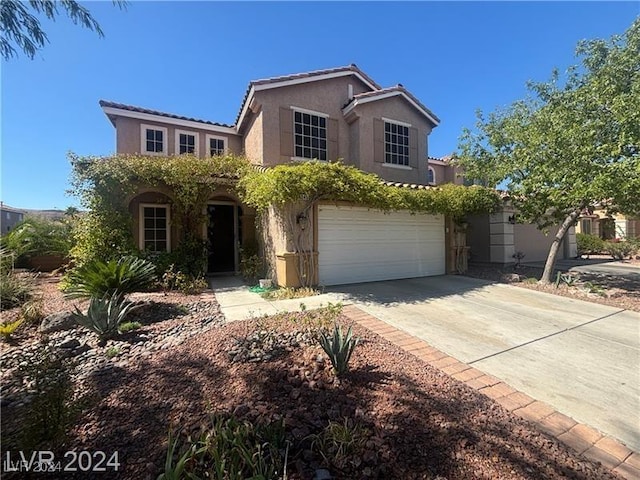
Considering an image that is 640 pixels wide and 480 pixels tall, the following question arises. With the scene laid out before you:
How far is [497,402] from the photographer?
3182 millimetres

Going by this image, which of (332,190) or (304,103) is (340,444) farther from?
(304,103)

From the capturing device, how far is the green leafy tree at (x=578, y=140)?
23.8 ft

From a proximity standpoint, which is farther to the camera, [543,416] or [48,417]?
[543,416]

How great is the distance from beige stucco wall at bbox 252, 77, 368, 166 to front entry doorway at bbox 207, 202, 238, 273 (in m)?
2.69

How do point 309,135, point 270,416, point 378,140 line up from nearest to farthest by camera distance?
point 270,416, point 309,135, point 378,140

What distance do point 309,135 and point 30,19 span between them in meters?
9.76

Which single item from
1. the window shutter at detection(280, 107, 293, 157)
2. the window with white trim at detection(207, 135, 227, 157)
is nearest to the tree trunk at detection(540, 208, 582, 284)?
the window shutter at detection(280, 107, 293, 157)

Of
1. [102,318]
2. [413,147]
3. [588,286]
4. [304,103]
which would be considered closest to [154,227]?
[102,318]

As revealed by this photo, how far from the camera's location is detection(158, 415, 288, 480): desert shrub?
79.5 inches

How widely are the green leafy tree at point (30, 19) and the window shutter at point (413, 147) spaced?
13.1 metres

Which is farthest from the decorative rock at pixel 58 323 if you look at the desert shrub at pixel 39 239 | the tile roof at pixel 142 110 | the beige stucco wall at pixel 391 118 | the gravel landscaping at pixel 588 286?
the gravel landscaping at pixel 588 286

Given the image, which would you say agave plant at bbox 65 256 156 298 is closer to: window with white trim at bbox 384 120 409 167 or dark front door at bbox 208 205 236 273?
dark front door at bbox 208 205 236 273

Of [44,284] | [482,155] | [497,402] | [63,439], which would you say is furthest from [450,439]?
[44,284]

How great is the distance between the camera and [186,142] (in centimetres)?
1382
